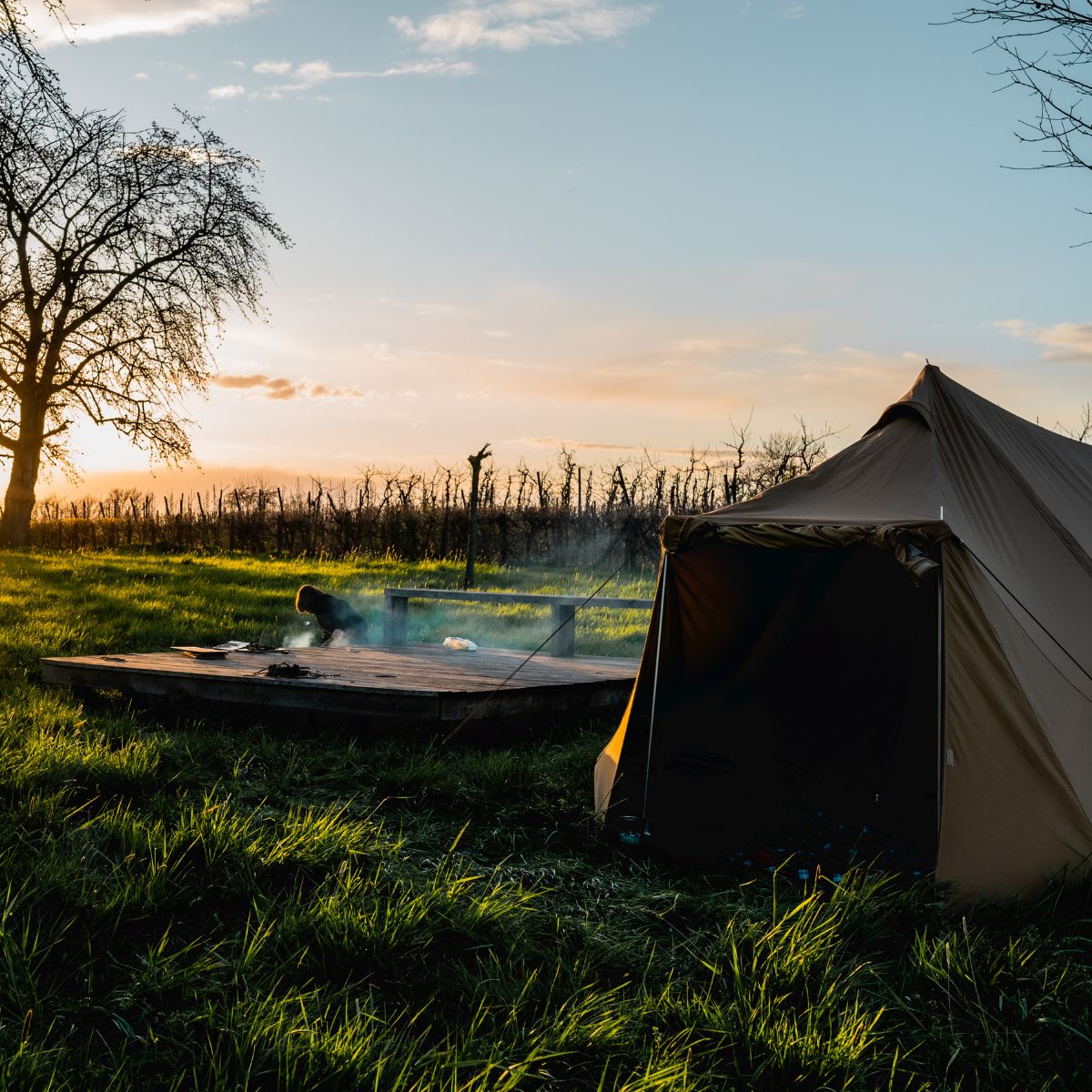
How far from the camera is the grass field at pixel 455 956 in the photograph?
246cm

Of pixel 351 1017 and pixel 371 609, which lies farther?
pixel 371 609

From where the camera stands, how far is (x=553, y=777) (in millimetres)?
5320

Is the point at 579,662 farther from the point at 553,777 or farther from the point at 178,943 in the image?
the point at 178,943

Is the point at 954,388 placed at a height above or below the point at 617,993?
above

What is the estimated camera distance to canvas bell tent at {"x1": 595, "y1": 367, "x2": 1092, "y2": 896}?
12.7 feet

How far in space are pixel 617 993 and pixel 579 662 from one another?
16.9 ft

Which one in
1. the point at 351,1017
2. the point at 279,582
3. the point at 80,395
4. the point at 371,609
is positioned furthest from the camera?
the point at 80,395

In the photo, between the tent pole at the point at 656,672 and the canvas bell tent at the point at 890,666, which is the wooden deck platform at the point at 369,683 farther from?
the tent pole at the point at 656,672

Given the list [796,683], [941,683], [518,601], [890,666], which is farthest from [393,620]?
[941,683]

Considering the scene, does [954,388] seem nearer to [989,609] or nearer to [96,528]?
[989,609]

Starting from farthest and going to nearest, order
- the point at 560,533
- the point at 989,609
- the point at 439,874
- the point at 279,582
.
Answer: the point at 560,533 < the point at 279,582 < the point at 989,609 < the point at 439,874

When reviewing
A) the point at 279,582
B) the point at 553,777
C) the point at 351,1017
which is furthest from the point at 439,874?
the point at 279,582

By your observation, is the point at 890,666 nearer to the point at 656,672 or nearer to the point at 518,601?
the point at 656,672

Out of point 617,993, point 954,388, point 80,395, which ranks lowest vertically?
point 617,993
